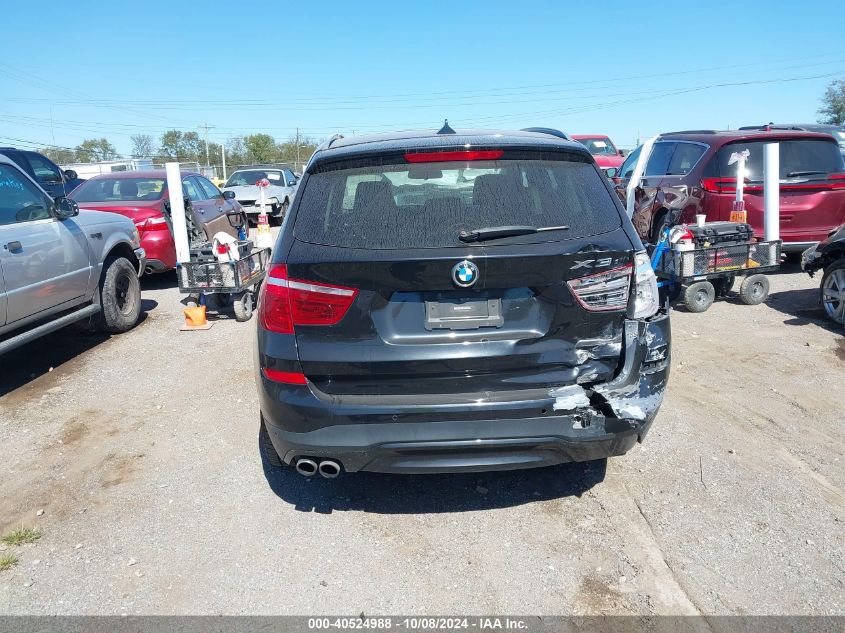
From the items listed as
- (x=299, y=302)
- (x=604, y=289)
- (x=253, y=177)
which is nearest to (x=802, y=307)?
(x=604, y=289)

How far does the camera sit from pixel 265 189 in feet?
57.3

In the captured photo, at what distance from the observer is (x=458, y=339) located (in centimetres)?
290

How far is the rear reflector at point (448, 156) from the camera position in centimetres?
315

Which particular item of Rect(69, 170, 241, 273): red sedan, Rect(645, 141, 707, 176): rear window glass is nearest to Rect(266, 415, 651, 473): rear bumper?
Rect(645, 141, 707, 176): rear window glass

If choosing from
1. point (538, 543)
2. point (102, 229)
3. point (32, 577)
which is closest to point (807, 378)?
point (538, 543)

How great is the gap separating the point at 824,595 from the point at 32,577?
3.43 meters

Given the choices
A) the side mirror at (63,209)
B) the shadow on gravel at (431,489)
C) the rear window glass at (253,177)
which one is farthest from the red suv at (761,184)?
the rear window glass at (253,177)

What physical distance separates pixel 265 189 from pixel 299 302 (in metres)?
15.3

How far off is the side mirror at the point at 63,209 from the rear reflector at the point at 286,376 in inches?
164

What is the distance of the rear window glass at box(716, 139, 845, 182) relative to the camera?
8.19m

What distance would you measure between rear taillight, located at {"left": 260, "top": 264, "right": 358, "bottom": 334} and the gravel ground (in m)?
1.13

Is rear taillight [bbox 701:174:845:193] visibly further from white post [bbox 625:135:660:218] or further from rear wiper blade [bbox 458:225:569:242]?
rear wiper blade [bbox 458:225:569:242]

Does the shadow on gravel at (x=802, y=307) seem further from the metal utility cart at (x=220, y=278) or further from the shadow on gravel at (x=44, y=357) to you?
the shadow on gravel at (x=44, y=357)

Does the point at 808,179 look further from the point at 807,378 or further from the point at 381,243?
the point at 381,243
